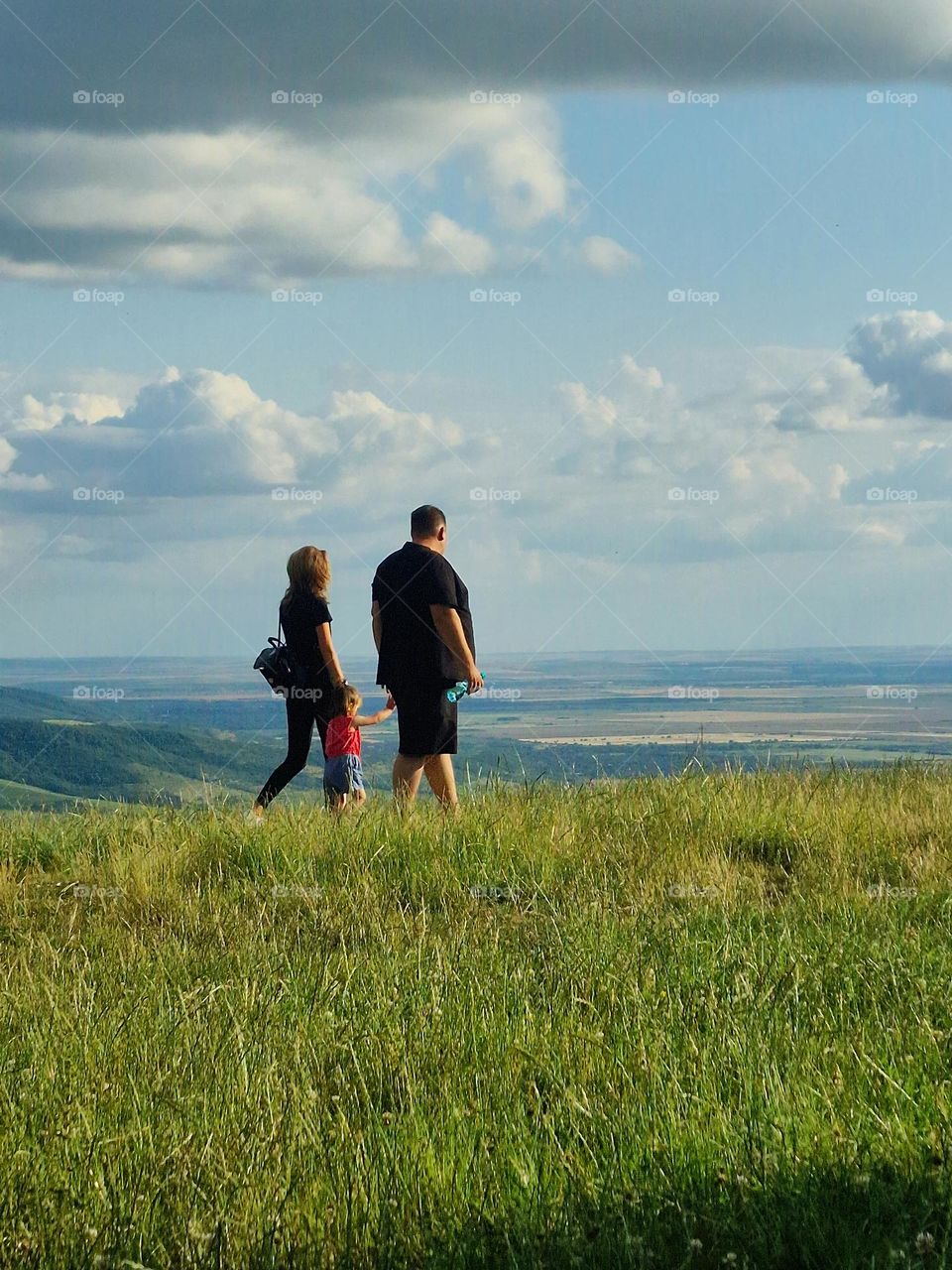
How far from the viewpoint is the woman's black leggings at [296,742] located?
10.4 metres

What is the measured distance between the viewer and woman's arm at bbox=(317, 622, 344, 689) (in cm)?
1016

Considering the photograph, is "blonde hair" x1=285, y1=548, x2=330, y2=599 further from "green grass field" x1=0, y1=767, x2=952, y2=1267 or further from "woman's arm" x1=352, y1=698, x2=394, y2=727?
"green grass field" x1=0, y1=767, x2=952, y2=1267

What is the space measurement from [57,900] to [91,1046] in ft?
9.50

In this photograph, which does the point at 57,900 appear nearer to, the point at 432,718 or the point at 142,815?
the point at 142,815

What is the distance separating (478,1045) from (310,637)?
6.11 m

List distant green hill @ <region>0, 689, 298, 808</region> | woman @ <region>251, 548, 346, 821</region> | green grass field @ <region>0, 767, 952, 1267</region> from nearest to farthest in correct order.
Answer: green grass field @ <region>0, 767, 952, 1267</region>, woman @ <region>251, 548, 346, 821</region>, distant green hill @ <region>0, 689, 298, 808</region>

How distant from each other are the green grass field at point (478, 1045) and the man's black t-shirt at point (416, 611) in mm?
1782

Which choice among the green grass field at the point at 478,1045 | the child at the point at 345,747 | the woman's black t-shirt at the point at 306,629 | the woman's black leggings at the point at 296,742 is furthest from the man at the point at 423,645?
the green grass field at the point at 478,1045

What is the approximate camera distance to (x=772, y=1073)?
3.83 meters

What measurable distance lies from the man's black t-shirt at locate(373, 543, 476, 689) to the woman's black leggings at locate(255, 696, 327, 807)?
0.87m

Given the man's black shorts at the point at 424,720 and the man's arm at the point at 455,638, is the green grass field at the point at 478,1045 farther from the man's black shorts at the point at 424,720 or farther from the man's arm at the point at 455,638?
the man's arm at the point at 455,638

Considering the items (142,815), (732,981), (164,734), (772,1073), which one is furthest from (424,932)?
(164,734)

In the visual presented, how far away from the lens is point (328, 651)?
10195mm

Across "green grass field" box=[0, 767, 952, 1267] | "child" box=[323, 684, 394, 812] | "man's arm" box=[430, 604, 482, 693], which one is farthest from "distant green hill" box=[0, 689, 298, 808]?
"green grass field" box=[0, 767, 952, 1267]
